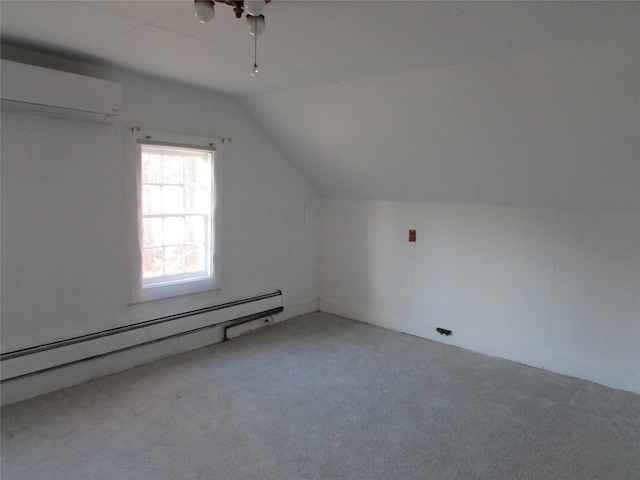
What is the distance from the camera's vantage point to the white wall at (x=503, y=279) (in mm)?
3281

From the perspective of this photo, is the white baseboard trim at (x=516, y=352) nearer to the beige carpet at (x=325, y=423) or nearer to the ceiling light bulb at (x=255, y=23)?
the beige carpet at (x=325, y=423)

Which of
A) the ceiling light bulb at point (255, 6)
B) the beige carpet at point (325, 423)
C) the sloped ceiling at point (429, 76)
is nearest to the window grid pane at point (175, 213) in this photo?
the sloped ceiling at point (429, 76)

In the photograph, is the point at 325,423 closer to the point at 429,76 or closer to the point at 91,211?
the point at 91,211

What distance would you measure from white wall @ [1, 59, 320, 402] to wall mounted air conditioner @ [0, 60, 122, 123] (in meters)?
0.17

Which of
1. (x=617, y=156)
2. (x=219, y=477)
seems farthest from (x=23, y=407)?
(x=617, y=156)

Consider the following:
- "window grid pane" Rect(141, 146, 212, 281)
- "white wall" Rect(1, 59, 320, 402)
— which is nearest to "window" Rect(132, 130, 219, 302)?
"window grid pane" Rect(141, 146, 212, 281)

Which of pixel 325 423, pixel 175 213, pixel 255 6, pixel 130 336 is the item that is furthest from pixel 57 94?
pixel 325 423

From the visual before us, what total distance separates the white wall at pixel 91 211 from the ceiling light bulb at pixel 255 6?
1801mm

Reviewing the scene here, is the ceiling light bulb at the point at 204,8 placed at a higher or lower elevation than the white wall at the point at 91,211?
higher

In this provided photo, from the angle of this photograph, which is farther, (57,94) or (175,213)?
(175,213)

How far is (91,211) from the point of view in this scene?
313cm

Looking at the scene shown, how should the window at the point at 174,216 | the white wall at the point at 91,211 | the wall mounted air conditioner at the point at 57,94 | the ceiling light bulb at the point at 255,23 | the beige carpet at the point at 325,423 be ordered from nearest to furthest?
the ceiling light bulb at the point at 255,23 < the beige carpet at the point at 325,423 < the wall mounted air conditioner at the point at 57,94 < the white wall at the point at 91,211 < the window at the point at 174,216

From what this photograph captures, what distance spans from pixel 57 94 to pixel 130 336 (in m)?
1.81

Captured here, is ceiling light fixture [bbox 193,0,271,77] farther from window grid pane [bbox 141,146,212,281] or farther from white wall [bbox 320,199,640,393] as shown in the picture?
white wall [bbox 320,199,640,393]
